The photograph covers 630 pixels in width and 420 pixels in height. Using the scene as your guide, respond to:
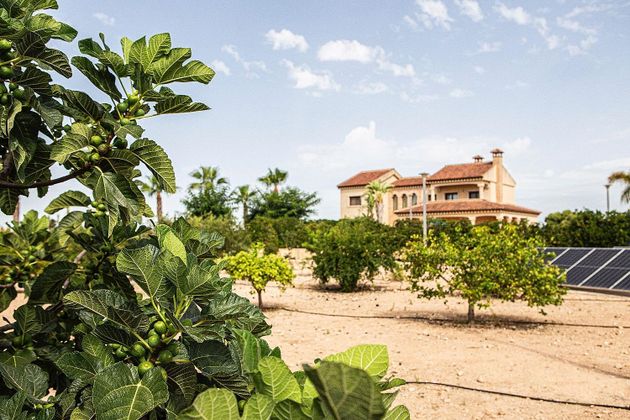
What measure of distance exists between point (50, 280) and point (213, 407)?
1168mm

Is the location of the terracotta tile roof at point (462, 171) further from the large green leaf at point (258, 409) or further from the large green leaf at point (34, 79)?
the large green leaf at point (258, 409)

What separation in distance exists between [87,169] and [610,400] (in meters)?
5.44

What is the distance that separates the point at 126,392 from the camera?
0.99 metres

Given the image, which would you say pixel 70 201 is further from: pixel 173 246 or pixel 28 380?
pixel 173 246

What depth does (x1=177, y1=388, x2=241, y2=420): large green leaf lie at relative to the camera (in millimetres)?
764

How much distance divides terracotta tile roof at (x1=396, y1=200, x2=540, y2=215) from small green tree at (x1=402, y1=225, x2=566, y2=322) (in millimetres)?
32152

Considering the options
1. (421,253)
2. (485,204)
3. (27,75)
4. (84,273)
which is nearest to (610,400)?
(421,253)

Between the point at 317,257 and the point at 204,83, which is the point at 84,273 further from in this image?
the point at 317,257

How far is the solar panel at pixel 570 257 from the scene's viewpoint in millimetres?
14539

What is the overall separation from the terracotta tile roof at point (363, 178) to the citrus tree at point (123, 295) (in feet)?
157

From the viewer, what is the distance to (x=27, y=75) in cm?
143

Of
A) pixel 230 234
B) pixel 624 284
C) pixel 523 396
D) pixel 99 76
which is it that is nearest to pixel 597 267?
pixel 624 284

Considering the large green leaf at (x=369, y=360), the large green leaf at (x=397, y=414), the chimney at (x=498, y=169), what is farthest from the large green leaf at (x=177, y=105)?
the chimney at (x=498, y=169)

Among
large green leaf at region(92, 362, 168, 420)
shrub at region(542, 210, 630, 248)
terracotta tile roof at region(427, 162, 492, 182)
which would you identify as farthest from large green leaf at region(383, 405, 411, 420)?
terracotta tile roof at region(427, 162, 492, 182)
